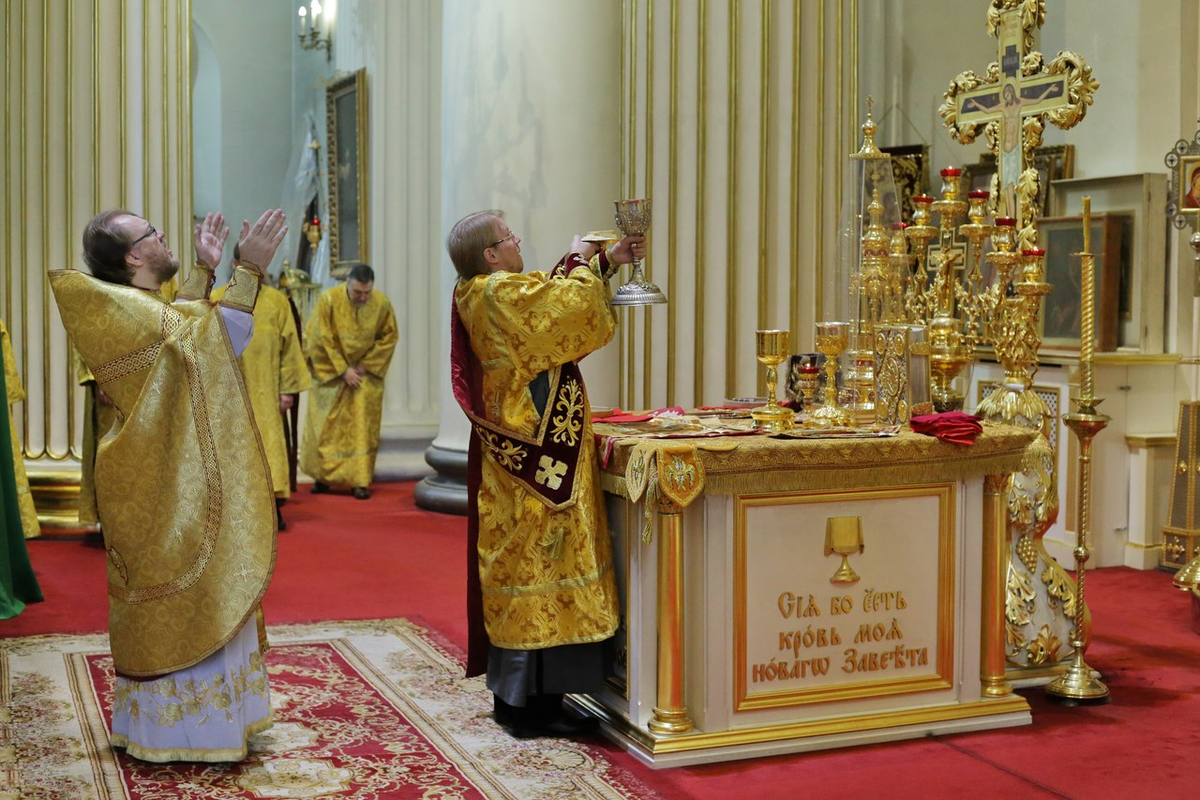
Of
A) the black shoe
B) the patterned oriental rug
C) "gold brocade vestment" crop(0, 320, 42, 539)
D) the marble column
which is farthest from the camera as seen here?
the marble column

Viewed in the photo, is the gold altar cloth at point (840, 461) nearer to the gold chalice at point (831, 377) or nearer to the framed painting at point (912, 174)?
the gold chalice at point (831, 377)

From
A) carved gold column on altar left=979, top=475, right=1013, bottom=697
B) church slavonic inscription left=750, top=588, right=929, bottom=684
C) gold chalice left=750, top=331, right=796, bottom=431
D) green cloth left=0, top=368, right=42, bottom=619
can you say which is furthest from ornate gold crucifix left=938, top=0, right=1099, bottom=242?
green cloth left=0, top=368, right=42, bottom=619

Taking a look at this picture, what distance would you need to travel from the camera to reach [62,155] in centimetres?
858

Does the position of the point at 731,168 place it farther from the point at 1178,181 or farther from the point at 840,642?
the point at 840,642

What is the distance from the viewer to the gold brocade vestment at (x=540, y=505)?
4043 mm

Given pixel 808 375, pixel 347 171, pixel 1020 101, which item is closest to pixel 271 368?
pixel 347 171

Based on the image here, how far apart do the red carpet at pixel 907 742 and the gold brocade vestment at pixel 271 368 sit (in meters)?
0.47

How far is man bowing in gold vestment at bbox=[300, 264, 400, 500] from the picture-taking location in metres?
10.0

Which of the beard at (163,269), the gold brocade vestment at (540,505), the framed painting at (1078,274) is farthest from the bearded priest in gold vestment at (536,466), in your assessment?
the framed painting at (1078,274)

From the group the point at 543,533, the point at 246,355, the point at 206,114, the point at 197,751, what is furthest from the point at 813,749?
the point at 206,114

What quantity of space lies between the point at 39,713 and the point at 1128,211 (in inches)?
222

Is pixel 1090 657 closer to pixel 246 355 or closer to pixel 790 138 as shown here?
pixel 790 138

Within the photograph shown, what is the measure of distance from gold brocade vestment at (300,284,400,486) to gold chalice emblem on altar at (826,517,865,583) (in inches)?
247

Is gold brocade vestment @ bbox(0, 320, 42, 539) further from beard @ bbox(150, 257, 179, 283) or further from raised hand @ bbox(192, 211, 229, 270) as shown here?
raised hand @ bbox(192, 211, 229, 270)
